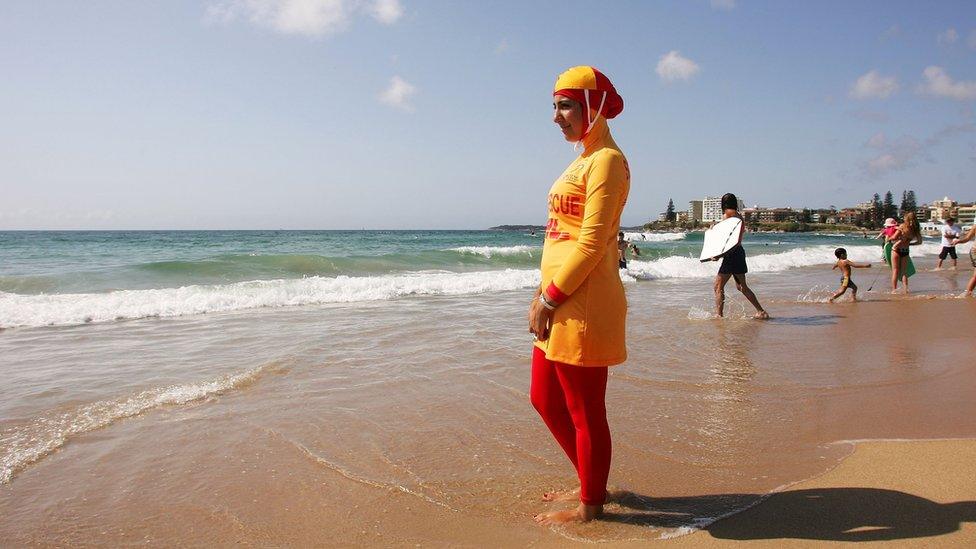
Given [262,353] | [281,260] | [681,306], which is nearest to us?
[262,353]

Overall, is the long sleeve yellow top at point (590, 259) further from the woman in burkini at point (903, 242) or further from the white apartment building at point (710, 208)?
the white apartment building at point (710, 208)

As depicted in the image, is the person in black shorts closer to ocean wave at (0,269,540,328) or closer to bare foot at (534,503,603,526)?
ocean wave at (0,269,540,328)

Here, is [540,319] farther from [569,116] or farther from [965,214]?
[965,214]

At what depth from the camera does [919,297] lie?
38.1 ft

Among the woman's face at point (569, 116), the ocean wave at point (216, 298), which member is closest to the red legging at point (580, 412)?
the woman's face at point (569, 116)

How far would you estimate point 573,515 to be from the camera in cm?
259

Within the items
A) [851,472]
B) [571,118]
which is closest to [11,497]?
[571,118]

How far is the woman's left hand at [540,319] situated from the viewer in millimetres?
2436

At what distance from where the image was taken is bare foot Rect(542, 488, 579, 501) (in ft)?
9.24

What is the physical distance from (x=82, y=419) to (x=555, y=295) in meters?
3.76

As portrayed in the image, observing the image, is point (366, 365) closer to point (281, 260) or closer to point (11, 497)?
point (11, 497)

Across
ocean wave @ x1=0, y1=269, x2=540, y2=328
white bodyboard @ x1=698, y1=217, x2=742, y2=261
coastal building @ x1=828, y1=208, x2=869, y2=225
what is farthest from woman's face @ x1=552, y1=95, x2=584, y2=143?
coastal building @ x1=828, y1=208, x2=869, y2=225

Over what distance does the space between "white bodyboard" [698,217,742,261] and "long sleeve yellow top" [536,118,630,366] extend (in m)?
7.15

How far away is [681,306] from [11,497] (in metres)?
9.87
